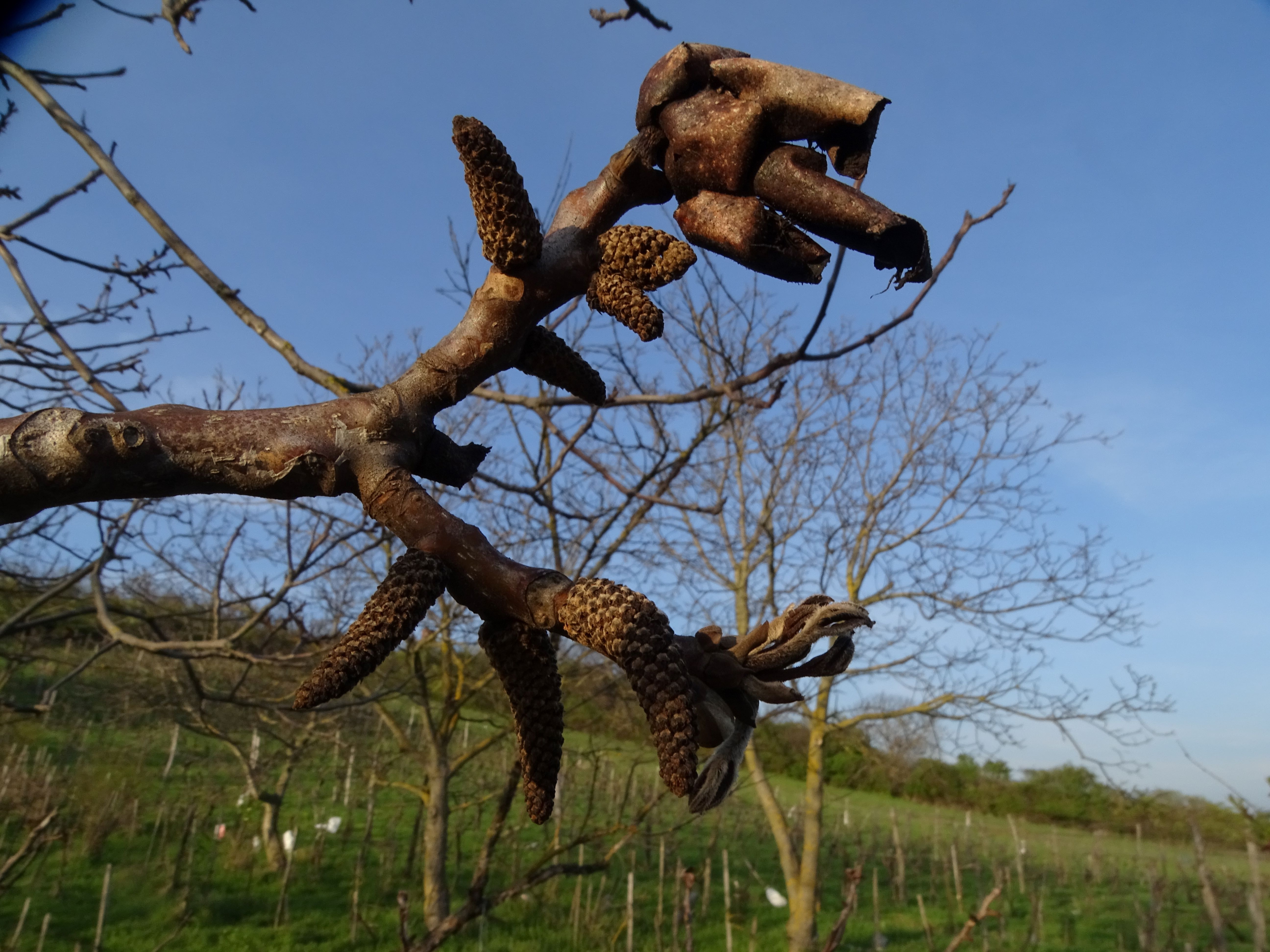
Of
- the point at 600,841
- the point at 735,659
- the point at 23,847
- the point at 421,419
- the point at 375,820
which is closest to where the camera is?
the point at 735,659

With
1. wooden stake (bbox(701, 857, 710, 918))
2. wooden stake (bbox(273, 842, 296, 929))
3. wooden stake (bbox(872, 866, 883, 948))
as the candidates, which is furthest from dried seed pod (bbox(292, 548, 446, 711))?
wooden stake (bbox(872, 866, 883, 948))

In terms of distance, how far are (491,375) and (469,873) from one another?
1365 cm

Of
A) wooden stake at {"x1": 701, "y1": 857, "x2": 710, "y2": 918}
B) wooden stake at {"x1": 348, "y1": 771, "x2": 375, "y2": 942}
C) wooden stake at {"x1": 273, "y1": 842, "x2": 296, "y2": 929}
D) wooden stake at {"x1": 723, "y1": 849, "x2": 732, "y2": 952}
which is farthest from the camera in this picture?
wooden stake at {"x1": 701, "y1": 857, "x2": 710, "y2": 918}

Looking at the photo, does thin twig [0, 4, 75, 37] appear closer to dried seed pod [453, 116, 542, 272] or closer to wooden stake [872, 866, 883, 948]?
dried seed pod [453, 116, 542, 272]

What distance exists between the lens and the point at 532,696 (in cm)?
71

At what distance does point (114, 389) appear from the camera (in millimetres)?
4078

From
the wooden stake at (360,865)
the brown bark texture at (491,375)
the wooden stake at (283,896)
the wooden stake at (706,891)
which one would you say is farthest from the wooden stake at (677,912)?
the brown bark texture at (491,375)

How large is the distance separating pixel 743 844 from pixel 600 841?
22.5 feet

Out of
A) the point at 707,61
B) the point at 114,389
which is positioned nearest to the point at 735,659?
the point at 707,61

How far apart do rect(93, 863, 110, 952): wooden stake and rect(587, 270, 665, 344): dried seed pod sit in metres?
9.72

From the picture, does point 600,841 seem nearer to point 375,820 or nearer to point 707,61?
point 375,820

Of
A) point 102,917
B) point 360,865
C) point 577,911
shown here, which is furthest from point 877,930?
point 102,917

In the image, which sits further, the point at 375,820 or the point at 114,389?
the point at 375,820

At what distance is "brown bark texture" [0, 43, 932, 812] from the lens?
627 mm
